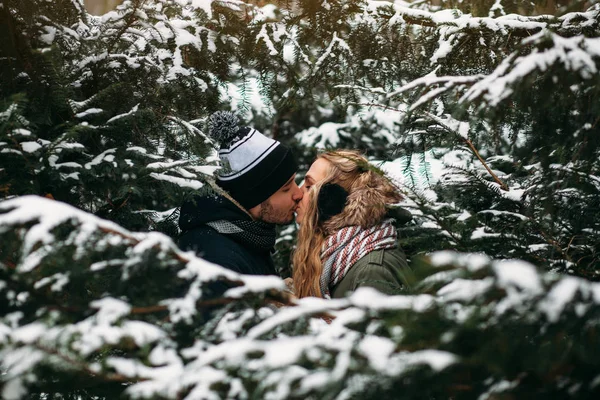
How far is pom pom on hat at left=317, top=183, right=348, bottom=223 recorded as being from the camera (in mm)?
3469

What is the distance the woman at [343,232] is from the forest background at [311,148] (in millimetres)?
489

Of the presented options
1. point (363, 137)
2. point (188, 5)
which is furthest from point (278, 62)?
point (363, 137)

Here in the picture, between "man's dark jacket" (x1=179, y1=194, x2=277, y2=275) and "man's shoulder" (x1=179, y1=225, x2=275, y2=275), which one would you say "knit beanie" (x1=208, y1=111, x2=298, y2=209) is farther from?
"man's shoulder" (x1=179, y1=225, x2=275, y2=275)

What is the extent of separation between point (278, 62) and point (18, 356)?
7.37 ft

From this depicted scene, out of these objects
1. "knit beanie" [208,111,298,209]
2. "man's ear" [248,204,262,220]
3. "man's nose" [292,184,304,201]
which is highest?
"knit beanie" [208,111,298,209]

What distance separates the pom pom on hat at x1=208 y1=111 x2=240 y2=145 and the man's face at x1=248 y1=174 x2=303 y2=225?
0.49 m

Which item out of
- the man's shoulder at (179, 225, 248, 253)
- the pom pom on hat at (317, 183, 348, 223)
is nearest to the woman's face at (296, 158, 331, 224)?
the pom pom on hat at (317, 183, 348, 223)

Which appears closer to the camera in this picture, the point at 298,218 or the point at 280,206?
the point at 280,206

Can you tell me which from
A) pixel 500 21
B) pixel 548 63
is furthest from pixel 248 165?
pixel 548 63

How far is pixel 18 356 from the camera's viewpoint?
1114 millimetres

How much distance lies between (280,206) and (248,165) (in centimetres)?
36

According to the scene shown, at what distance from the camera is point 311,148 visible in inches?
103

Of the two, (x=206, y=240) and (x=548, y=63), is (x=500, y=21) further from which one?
(x=206, y=240)

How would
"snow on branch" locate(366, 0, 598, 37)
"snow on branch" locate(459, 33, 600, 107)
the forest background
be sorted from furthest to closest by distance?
1. "snow on branch" locate(366, 0, 598, 37)
2. "snow on branch" locate(459, 33, 600, 107)
3. the forest background
